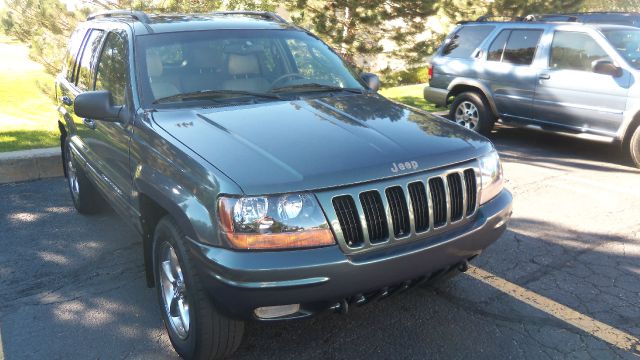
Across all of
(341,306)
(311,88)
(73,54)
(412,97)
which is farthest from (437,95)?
(341,306)

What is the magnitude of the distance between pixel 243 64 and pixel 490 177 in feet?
6.26

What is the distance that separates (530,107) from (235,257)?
6609 mm

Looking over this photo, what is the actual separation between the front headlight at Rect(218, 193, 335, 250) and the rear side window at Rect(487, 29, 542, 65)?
6500mm

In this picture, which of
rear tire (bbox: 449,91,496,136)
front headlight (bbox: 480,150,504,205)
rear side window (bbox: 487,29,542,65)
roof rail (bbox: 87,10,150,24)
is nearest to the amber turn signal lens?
front headlight (bbox: 480,150,504,205)

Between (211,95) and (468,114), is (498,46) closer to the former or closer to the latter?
(468,114)

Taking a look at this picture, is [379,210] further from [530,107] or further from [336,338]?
[530,107]

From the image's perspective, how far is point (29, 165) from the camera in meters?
6.57

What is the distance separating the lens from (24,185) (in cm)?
645

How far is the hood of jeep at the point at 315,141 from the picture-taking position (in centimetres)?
266

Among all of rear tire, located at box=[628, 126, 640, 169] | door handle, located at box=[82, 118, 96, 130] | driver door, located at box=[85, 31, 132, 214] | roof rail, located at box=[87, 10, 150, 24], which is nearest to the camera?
driver door, located at box=[85, 31, 132, 214]

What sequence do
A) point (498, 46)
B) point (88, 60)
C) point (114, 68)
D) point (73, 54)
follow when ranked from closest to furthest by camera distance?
point (114, 68), point (88, 60), point (73, 54), point (498, 46)

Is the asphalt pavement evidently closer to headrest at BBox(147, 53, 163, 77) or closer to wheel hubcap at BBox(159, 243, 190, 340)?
wheel hubcap at BBox(159, 243, 190, 340)

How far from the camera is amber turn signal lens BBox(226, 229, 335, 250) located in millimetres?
2562

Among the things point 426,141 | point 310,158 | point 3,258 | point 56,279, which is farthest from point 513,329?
point 3,258
